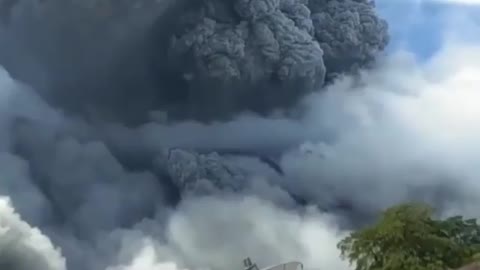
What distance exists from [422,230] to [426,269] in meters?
0.68

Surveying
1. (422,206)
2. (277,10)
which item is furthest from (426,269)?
(277,10)

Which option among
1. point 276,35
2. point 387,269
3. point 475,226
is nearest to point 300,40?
point 276,35

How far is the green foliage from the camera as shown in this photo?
10.9 metres

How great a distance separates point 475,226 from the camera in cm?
1284

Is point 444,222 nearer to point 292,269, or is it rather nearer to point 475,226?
point 475,226

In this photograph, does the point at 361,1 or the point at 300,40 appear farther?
the point at 361,1

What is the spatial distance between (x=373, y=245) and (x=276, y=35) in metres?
19.8

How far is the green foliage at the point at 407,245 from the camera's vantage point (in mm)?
10867

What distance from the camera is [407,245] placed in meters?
11.1

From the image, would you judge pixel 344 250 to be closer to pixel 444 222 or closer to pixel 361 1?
pixel 444 222

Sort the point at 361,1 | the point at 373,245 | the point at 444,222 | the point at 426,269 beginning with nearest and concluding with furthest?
the point at 426,269, the point at 373,245, the point at 444,222, the point at 361,1

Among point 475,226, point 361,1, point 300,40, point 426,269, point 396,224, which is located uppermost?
point 361,1

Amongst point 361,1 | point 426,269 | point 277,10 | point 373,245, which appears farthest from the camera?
point 361,1

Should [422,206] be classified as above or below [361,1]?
below
